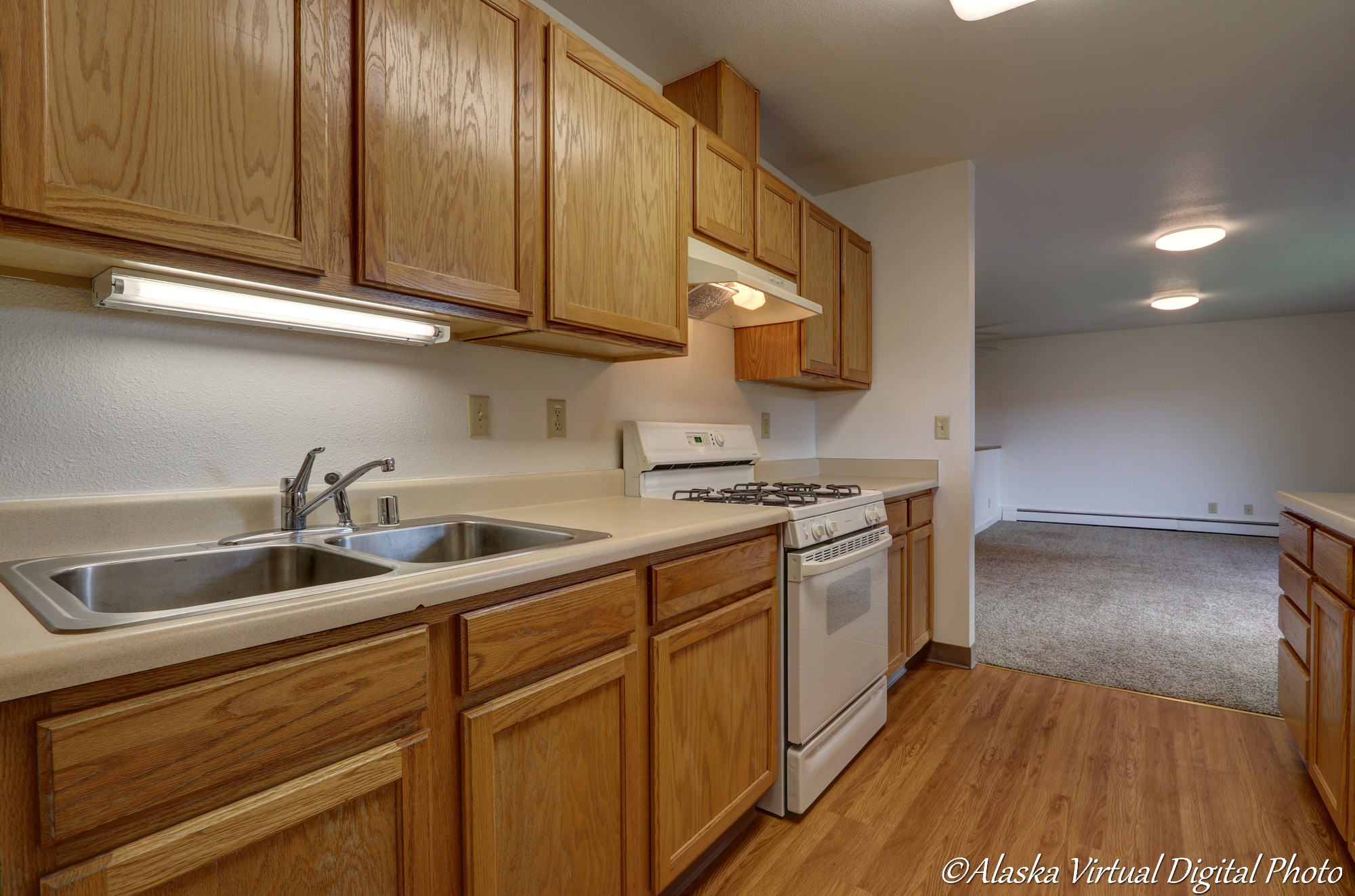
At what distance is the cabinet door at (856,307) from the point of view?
293cm

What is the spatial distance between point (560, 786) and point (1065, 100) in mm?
2850

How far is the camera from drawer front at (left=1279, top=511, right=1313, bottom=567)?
5.85 feet

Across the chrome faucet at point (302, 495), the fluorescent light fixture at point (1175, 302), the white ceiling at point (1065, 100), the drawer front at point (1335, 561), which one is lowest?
the drawer front at point (1335, 561)

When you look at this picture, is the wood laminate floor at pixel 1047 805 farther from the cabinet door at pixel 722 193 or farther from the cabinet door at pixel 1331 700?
the cabinet door at pixel 722 193

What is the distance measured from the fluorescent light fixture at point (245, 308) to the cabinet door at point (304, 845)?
2.61ft

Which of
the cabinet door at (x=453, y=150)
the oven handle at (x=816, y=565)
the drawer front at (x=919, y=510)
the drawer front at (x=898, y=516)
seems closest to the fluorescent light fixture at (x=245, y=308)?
the cabinet door at (x=453, y=150)

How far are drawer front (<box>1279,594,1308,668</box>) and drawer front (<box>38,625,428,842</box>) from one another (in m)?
2.39

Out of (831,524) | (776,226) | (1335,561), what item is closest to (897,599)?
(831,524)

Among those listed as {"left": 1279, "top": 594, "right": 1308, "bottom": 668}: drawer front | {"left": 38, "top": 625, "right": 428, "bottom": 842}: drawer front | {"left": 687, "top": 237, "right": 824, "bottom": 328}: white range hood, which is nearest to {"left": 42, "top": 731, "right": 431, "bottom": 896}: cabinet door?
{"left": 38, "top": 625, "right": 428, "bottom": 842}: drawer front

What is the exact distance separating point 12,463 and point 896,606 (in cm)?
259

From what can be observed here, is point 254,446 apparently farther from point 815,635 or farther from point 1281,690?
point 1281,690

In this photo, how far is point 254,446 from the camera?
1282mm

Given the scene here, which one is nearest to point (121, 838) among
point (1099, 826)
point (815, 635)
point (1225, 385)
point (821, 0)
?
point (815, 635)

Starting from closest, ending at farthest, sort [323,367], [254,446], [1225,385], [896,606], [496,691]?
1. [496,691]
2. [254,446]
3. [323,367]
4. [896,606]
5. [1225,385]
